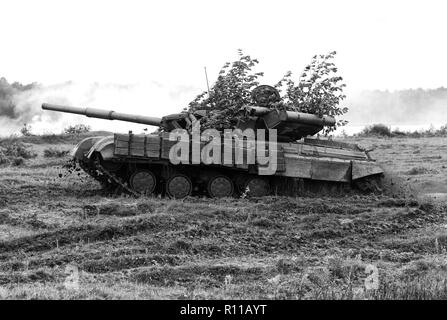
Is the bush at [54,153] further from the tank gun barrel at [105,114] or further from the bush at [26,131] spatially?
the bush at [26,131]

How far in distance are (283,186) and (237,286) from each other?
832cm

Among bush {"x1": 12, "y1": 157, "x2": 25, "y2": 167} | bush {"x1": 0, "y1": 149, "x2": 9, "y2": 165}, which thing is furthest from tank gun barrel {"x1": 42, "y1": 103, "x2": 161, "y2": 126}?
bush {"x1": 0, "y1": 149, "x2": 9, "y2": 165}

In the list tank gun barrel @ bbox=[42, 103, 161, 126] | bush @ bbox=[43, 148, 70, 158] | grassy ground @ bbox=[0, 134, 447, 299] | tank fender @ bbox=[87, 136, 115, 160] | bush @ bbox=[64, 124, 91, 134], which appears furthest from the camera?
bush @ bbox=[64, 124, 91, 134]

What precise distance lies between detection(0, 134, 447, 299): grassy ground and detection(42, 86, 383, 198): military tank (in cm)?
75

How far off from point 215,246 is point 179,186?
17.0 ft

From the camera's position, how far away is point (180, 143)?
588 inches

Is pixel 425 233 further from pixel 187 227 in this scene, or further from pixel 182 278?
pixel 182 278

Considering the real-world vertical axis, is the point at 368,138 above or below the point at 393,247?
above

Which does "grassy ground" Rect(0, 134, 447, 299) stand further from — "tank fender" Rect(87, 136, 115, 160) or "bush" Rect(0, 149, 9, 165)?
"bush" Rect(0, 149, 9, 165)

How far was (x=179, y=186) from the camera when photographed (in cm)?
1515

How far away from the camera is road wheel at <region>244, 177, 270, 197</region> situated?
15.7m

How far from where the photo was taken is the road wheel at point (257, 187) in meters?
15.7

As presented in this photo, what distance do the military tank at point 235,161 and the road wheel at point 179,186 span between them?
19mm

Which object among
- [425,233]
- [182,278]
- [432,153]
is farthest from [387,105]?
[182,278]
